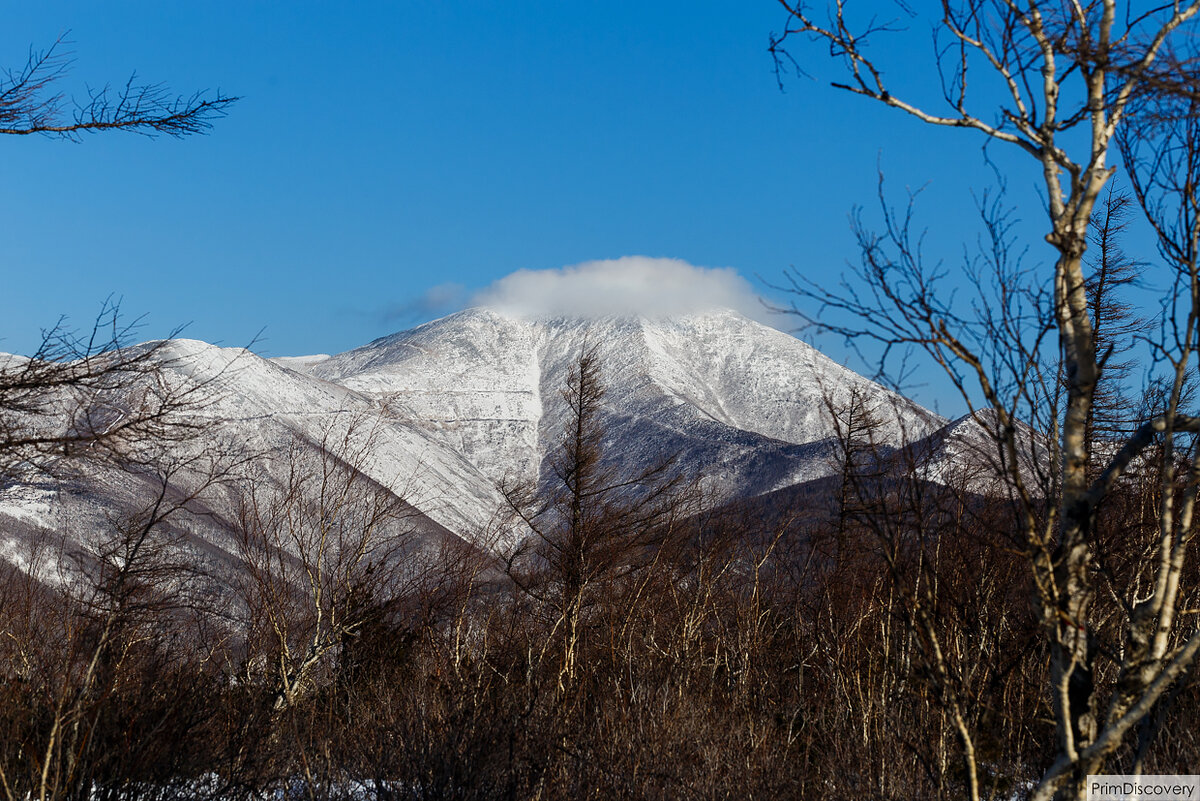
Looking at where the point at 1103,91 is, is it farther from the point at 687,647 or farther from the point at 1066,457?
the point at 687,647

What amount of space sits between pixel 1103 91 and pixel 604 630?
17.4 metres

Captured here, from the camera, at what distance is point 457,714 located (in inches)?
362

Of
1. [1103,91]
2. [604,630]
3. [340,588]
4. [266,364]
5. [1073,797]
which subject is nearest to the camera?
[1073,797]

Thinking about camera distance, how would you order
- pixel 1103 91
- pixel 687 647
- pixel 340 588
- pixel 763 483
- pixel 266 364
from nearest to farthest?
pixel 1103 91 → pixel 687 647 → pixel 340 588 → pixel 763 483 → pixel 266 364

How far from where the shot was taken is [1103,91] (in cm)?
467

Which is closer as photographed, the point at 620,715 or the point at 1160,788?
the point at 1160,788

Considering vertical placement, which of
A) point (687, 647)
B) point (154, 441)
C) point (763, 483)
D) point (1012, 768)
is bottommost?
point (1012, 768)

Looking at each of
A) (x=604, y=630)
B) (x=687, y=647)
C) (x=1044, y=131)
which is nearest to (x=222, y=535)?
(x=604, y=630)

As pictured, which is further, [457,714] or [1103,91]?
[457,714]

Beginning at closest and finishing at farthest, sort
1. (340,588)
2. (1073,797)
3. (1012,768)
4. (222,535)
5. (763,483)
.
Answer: (1073,797), (1012,768), (340,588), (222,535), (763,483)

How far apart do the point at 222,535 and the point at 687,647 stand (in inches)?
3557

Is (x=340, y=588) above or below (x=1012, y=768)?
above

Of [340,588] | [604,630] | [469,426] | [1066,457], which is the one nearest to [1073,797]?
[1066,457]

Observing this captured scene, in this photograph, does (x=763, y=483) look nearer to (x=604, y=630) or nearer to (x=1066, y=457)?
(x=604, y=630)
